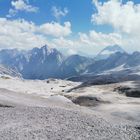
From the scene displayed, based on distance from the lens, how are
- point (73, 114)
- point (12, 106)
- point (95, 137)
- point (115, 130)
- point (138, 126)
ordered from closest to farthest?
point (95, 137) → point (115, 130) → point (138, 126) → point (73, 114) → point (12, 106)

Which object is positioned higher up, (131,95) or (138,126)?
(131,95)

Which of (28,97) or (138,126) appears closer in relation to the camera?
(138,126)

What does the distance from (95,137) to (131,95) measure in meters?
36.9

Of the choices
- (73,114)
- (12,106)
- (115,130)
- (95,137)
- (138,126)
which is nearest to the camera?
(95,137)

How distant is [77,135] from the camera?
23484 millimetres

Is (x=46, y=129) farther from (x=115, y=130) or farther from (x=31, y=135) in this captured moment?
(x=115, y=130)

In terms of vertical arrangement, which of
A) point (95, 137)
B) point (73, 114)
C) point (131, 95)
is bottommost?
point (95, 137)

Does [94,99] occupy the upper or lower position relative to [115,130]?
upper

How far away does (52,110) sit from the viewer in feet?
100

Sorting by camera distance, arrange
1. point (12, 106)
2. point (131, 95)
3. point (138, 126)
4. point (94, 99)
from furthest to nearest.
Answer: point (131, 95) < point (94, 99) < point (12, 106) < point (138, 126)

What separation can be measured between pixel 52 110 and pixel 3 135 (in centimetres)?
786

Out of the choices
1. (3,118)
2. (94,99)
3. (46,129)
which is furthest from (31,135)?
(94,99)

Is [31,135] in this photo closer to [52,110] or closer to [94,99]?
[52,110]

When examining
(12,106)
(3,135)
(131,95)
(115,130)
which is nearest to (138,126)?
(115,130)
